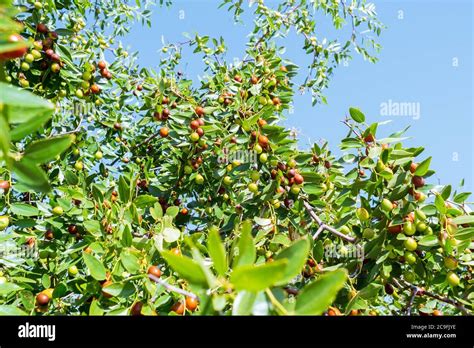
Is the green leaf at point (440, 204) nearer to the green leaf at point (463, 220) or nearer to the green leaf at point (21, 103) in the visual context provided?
the green leaf at point (463, 220)

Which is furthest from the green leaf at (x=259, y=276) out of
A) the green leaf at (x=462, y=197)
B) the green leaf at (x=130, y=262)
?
the green leaf at (x=462, y=197)

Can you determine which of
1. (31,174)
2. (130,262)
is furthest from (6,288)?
(31,174)

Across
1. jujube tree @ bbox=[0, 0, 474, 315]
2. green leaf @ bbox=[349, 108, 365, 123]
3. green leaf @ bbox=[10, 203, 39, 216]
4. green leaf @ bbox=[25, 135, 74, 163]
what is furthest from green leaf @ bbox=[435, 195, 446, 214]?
green leaf @ bbox=[10, 203, 39, 216]

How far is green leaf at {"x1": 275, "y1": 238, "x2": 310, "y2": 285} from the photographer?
0.58 m

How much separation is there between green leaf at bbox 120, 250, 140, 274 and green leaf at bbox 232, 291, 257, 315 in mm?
869

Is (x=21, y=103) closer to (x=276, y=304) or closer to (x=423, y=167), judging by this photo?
(x=276, y=304)

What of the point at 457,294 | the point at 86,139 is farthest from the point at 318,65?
the point at 457,294

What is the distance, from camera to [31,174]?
25.9 inches

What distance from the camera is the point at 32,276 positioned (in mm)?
2107

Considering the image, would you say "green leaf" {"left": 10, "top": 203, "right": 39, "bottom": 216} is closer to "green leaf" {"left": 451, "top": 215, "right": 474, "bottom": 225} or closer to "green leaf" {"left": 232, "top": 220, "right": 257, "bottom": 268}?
"green leaf" {"left": 232, "top": 220, "right": 257, "bottom": 268}

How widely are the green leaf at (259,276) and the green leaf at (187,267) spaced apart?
48 mm

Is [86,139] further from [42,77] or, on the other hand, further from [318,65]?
[318,65]

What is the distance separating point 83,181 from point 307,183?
3.97ft

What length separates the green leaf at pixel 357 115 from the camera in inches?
81.3
